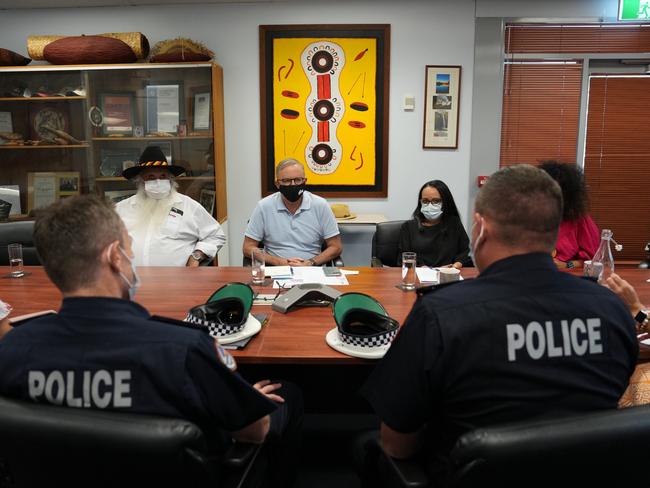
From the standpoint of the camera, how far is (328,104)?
4.18 m

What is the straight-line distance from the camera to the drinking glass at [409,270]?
86.6 inches

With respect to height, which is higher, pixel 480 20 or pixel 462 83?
pixel 480 20

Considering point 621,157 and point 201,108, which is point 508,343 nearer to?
point 201,108

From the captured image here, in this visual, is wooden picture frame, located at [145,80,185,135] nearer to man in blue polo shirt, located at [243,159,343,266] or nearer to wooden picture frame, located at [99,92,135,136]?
wooden picture frame, located at [99,92,135,136]

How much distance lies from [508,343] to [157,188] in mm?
2526

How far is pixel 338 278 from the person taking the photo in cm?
238

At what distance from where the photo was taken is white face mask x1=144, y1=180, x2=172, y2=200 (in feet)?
9.91

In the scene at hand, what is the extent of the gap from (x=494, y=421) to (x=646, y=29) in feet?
14.8

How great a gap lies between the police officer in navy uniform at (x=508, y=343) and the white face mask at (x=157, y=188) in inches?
89.7

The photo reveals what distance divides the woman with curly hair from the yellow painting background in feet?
5.83

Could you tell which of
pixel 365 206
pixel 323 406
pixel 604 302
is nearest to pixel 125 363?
pixel 604 302

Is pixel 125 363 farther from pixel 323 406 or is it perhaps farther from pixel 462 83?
pixel 462 83

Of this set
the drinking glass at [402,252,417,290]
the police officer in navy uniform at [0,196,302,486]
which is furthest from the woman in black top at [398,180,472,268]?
the police officer in navy uniform at [0,196,302,486]

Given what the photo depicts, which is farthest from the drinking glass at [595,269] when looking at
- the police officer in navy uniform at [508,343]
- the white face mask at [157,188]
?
the white face mask at [157,188]
